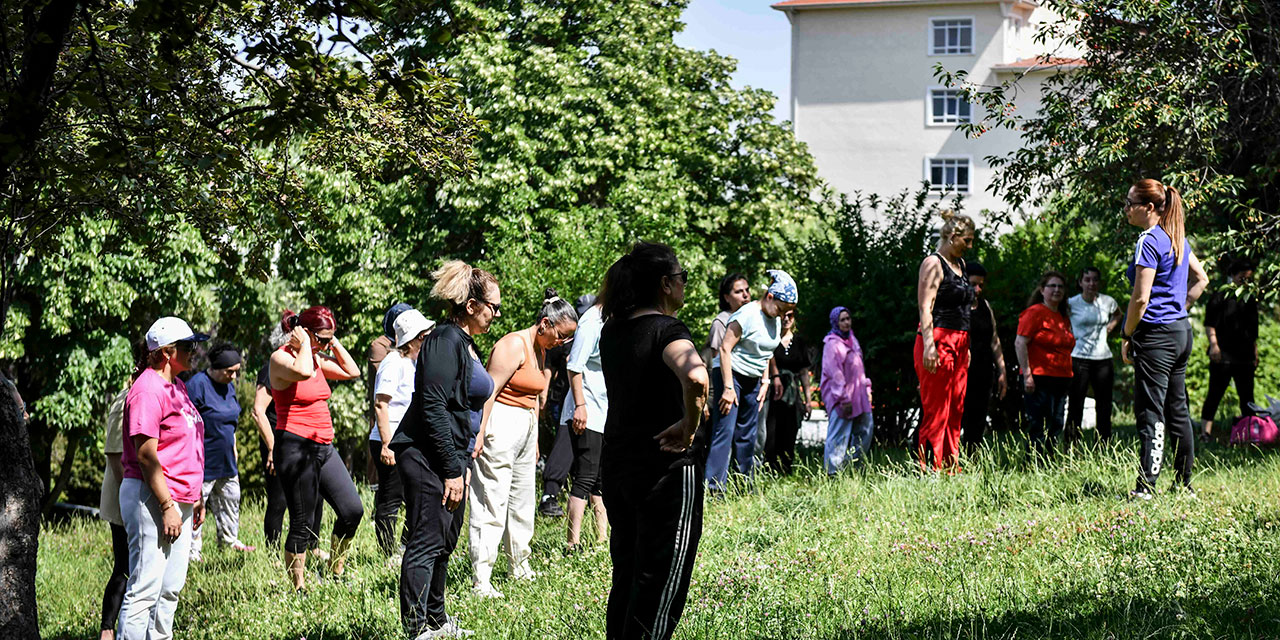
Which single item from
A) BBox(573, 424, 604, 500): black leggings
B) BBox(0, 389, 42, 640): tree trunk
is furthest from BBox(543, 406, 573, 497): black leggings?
BBox(0, 389, 42, 640): tree trunk

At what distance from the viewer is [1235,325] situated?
39.2 feet

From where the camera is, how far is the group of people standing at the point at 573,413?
4730 millimetres

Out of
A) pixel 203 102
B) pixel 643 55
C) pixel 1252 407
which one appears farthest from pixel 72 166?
pixel 643 55

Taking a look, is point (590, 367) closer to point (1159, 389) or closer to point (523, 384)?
point (523, 384)

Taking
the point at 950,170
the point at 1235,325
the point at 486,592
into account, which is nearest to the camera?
the point at 486,592

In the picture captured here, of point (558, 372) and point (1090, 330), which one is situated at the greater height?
point (1090, 330)

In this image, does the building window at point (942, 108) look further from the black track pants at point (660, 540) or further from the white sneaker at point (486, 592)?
the black track pants at point (660, 540)

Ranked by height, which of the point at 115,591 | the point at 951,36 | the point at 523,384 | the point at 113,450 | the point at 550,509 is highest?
the point at 951,36

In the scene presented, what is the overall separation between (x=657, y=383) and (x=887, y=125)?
4685 centimetres

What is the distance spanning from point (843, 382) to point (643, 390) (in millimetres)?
6765

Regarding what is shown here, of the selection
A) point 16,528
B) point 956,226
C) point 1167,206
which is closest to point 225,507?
point 16,528

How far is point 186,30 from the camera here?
3939 millimetres

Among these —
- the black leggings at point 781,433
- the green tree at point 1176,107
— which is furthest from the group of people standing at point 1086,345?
the black leggings at point 781,433

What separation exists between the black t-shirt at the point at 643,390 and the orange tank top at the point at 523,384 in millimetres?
2368
